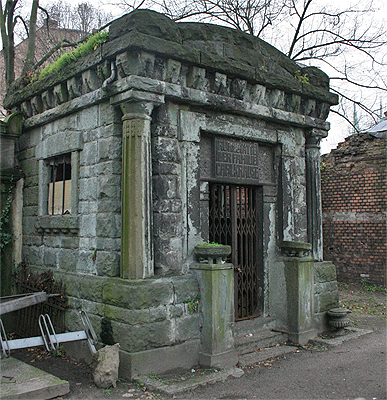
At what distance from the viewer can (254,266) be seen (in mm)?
6906

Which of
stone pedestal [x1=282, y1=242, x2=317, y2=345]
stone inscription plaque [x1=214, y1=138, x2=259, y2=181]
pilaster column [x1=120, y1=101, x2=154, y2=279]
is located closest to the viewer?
pilaster column [x1=120, y1=101, x2=154, y2=279]

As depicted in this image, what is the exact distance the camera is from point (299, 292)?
21.8 feet

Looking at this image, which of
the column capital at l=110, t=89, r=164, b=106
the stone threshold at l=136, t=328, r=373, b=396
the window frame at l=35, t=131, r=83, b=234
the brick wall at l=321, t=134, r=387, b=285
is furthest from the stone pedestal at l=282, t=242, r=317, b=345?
the brick wall at l=321, t=134, r=387, b=285

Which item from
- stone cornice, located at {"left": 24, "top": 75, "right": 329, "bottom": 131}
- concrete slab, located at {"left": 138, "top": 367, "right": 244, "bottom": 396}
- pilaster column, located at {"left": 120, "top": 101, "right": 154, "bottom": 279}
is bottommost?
concrete slab, located at {"left": 138, "top": 367, "right": 244, "bottom": 396}

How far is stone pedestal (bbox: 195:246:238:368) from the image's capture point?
5.45 metres

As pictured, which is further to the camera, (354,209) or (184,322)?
(354,209)

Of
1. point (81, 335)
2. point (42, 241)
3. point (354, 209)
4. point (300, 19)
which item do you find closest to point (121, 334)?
point (81, 335)

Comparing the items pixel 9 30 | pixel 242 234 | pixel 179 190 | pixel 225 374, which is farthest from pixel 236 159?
pixel 9 30

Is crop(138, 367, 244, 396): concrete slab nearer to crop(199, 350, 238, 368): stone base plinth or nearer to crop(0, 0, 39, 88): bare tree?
crop(199, 350, 238, 368): stone base plinth

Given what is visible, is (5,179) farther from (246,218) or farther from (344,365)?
(344,365)

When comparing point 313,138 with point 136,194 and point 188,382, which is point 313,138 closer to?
point 136,194

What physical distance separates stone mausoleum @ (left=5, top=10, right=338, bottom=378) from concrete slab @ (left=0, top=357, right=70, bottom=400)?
0.77 metres

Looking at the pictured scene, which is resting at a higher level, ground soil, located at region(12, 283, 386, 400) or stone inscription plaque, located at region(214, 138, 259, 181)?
stone inscription plaque, located at region(214, 138, 259, 181)

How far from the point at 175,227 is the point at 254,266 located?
1.91 m
